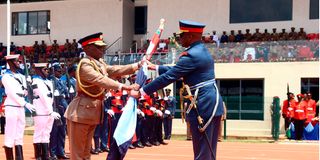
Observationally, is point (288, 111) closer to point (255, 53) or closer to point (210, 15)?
point (255, 53)

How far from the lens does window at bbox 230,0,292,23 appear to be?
29.0 m

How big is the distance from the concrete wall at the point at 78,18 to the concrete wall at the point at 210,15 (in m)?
2.51

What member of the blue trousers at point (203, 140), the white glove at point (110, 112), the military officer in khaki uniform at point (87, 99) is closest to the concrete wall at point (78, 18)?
the white glove at point (110, 112)

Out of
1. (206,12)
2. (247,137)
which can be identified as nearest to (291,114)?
(247,137)

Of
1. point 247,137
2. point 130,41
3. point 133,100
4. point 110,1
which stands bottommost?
point 247,137

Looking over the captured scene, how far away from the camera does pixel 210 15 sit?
30.9 metres

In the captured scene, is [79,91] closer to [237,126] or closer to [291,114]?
[291,114]

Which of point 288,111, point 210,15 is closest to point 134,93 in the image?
point 288,111

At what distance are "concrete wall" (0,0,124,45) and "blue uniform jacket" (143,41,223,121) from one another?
2783 cm

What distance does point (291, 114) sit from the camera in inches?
758

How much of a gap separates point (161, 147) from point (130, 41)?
20.4 meters

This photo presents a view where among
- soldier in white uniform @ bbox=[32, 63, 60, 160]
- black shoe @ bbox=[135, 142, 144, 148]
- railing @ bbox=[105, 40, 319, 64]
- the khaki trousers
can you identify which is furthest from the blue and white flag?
railing @ bbox=[105, 40, 319, 64]

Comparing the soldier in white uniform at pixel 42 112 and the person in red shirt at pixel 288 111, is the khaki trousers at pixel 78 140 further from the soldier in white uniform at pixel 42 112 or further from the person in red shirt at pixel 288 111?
the person in red shirt at pixel 288 111

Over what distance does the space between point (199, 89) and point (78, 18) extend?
29.6m
